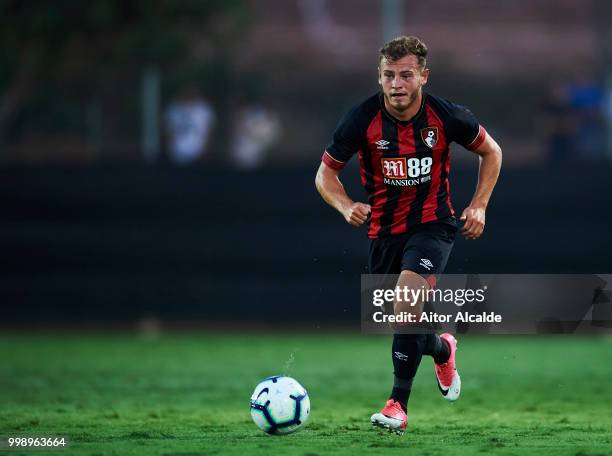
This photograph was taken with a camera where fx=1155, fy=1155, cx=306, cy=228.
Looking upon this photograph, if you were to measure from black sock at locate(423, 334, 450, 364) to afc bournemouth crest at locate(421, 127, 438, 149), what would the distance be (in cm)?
123

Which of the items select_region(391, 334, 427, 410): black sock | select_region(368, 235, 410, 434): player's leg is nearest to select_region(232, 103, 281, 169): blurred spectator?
select_region(368, 235, 410, 434): player's leg

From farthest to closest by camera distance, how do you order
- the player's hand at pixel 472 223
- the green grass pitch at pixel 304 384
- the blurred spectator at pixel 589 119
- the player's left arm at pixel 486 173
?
the blurred spectator at pixel 589 119
the player's left arm at pixel 486 173
the player's hand at pixel 472 223
the green grass pitch at pixel 304 384

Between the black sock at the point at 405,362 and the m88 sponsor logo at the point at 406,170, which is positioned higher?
the m88 sponsor logo at the point at 406,170

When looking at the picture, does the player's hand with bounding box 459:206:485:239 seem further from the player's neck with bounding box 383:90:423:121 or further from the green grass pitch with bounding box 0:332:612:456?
the green grass pitch with bounding box 0:332:612:456

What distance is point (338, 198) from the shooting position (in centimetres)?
707

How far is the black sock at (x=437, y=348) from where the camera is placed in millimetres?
7348

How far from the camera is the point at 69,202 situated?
571 inches

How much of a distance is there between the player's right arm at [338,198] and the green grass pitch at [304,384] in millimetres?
1277

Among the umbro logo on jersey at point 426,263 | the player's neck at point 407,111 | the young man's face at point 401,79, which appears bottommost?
the umbro logo on jersey at point 426,263

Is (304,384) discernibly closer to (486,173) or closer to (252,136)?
(486,173)

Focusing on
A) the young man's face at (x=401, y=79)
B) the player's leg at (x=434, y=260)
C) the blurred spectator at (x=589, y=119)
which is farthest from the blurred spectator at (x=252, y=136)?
the young man's face at (x=401, y=79)

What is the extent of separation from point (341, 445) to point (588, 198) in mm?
8828

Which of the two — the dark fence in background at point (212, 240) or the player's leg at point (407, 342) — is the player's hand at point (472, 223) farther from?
the dark fence in background at point (212, 240)

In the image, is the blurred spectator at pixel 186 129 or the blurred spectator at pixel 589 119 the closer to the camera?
the blurred spectator at pixel 589 119
